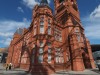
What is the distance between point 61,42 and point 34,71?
379 inches

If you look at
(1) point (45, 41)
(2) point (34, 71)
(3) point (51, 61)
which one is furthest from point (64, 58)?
(2) point (34, 71)

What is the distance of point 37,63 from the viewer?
17.0 meters

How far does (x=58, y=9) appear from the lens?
3303 cm

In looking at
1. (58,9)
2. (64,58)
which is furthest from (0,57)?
(64,58)

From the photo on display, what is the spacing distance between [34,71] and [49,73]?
248cm

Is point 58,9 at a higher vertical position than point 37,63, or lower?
higher

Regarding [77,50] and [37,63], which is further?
[77,50]

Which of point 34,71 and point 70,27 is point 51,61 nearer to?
point 34,71

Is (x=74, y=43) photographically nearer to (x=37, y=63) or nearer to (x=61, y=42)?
(x=61, y=42)

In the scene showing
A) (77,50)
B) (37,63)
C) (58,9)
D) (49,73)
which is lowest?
(49,73)

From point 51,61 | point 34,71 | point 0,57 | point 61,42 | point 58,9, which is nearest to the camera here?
point 34,71

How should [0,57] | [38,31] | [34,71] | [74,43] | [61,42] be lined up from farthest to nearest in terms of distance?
[0,57] → [61,42] → [74,43] → [38,31] → [34,71]

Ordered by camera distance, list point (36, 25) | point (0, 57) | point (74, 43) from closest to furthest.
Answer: point (36, 25), point (74, 43), point (0, 57)

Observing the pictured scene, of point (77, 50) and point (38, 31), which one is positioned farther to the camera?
point (77, 50)
